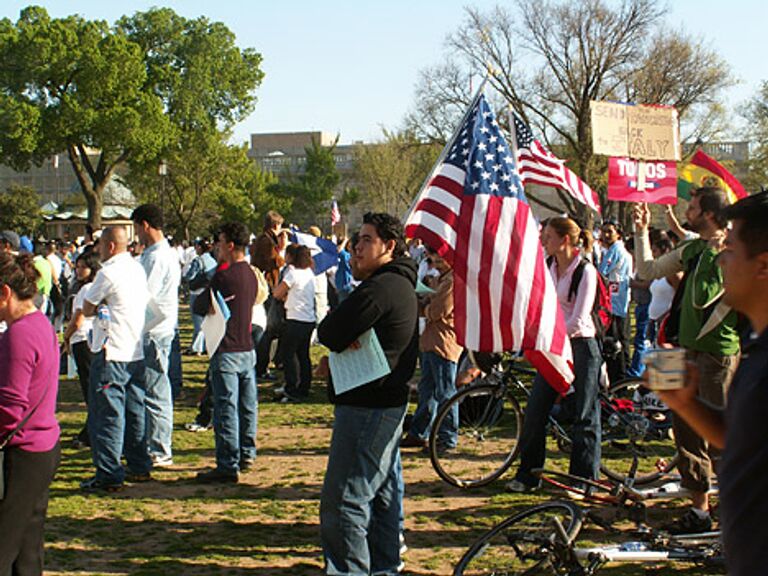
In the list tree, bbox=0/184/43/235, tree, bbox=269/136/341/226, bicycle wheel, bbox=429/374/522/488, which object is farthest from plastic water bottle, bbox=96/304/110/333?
tree, bbox=269/136/341/226

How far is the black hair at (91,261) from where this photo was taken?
32.4 feet

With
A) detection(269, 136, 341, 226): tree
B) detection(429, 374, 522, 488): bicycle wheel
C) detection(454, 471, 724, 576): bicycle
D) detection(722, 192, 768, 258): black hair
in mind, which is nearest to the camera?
detection(722, 192, 768, 258): black hair

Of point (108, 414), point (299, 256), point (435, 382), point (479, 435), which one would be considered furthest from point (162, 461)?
point (299, 256)

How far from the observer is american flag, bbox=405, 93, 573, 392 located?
18.9 feet

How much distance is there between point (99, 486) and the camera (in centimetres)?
769

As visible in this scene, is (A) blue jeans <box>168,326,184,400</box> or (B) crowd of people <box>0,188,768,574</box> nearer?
(B) crowd of people <box>0,188,768,574</box>

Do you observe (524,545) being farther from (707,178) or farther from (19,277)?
(707,178)

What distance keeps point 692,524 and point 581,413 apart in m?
1.45

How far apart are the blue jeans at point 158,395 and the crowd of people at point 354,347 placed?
17mm

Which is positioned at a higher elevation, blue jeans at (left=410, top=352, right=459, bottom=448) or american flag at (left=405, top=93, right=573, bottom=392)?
american flag at (left=405, top=93, right=573, bottom=392)

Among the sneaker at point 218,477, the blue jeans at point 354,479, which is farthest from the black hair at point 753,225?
the sneaker at point 218,477

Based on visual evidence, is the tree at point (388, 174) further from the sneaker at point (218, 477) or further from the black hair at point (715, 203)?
the black hair at point (715, 203)

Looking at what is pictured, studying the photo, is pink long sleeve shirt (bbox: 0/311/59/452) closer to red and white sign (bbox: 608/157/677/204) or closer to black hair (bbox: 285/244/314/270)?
red and white sign (bbox: 608/157/677/204)

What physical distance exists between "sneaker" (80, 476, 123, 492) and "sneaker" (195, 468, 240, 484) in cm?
66
